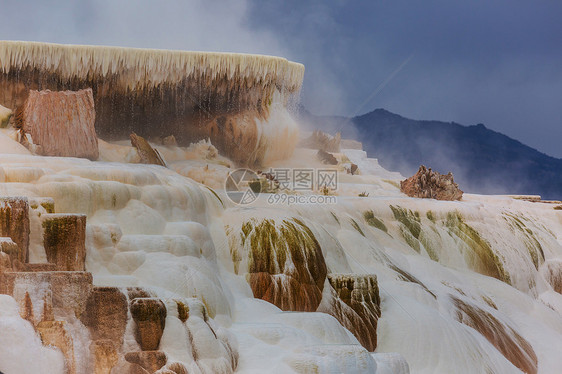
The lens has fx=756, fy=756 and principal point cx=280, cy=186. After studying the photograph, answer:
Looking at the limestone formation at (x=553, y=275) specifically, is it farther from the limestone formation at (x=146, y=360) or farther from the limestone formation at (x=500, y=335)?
the limestone formation at (x=146, y=360)

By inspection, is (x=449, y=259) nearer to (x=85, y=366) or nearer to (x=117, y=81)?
(x=117, y=81)

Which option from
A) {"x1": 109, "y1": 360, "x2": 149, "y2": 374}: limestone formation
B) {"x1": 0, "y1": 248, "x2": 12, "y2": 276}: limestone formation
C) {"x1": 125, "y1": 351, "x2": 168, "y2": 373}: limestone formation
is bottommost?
{"x1": 109, "y1": 360, "x2": 149, "y2": 374}: limestone formation

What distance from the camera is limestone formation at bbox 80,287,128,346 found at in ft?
20.7

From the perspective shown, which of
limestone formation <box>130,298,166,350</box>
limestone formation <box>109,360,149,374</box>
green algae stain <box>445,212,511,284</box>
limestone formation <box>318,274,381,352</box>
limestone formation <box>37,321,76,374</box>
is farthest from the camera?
green algae stain <box>445,212,511,284</box>

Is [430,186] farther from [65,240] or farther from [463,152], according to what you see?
[463,152]

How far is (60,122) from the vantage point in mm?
11945

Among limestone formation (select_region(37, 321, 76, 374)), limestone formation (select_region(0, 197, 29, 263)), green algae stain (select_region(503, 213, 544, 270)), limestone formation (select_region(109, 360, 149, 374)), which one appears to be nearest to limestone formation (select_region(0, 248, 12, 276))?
limestone formation (select_region(0, 197, 29, 263))

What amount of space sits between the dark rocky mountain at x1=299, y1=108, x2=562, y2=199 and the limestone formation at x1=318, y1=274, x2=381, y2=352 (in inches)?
853

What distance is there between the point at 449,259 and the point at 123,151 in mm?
6208

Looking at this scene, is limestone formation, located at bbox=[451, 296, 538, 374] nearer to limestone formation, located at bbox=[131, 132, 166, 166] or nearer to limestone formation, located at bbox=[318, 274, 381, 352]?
limestone formation, located at bbox=[318, 274, 381, 352]

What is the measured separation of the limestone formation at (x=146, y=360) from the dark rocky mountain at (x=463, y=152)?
2511 cm

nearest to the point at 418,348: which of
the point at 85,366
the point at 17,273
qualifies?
the point at 85,366

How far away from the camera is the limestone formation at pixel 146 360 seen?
246 inches

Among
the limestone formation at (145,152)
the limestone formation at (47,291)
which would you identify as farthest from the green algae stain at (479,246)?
the limestone formation at (47,291)
